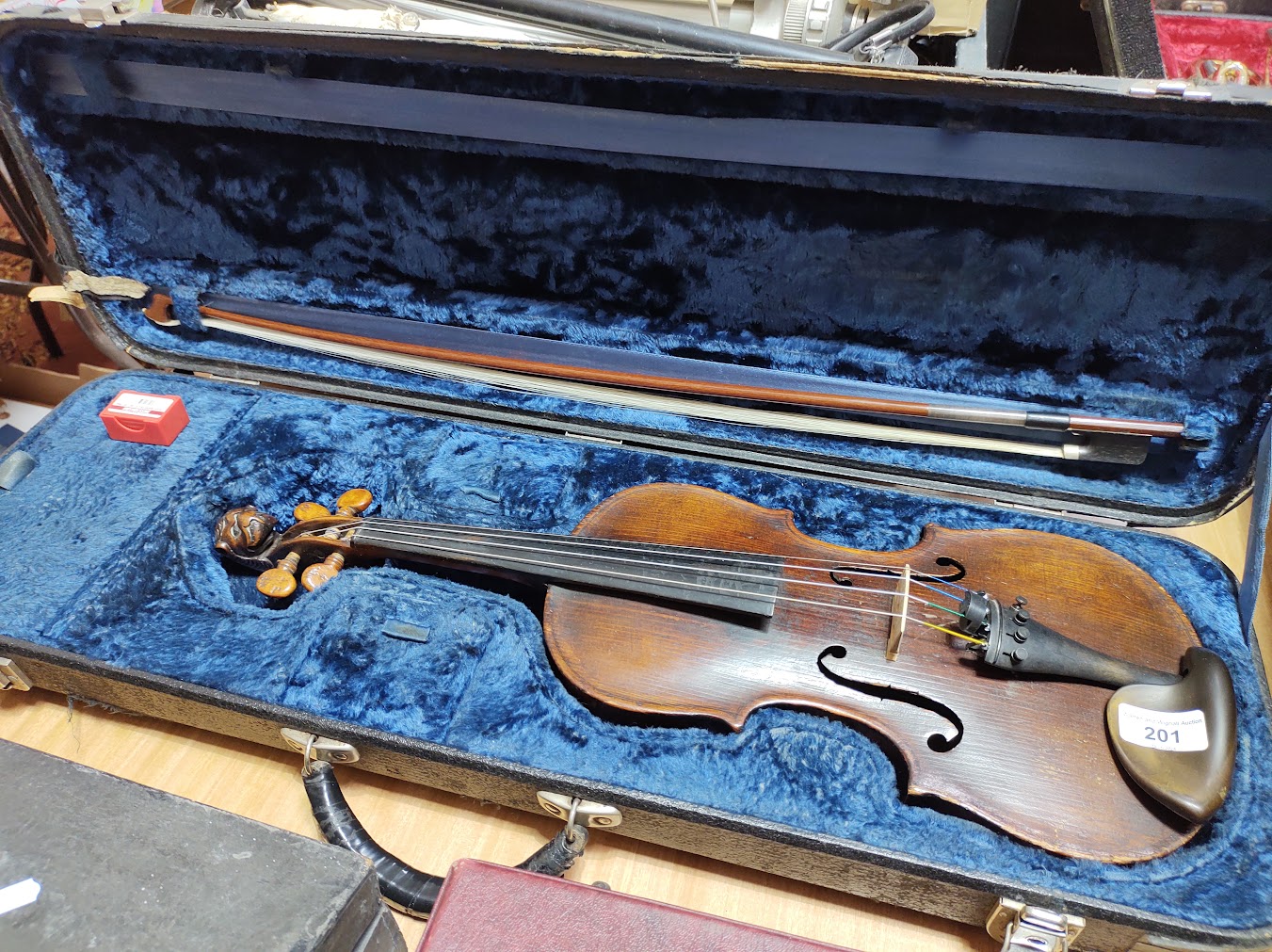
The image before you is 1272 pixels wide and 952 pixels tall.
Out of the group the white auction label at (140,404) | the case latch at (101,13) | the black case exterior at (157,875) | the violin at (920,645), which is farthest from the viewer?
the white auction label at (140,404)

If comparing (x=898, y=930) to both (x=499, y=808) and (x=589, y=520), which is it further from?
(x=589, y=520)

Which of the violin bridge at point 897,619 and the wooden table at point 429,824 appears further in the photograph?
the wooden table at point 429,824

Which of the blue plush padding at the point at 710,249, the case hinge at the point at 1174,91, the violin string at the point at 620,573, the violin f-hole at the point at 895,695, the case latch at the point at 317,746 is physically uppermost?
the case hinge at the point at 1174,91

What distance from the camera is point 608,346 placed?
1.40 metres

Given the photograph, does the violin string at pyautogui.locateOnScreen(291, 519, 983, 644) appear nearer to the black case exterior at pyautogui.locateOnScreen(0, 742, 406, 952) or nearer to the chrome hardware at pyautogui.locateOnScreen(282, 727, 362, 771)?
the chrome hardware at pyautogui.locateOnScreen(282, 727, 362, 771)

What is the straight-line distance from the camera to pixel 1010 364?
49.5 inches

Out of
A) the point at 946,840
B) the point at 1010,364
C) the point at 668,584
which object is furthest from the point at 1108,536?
the point at 668,584

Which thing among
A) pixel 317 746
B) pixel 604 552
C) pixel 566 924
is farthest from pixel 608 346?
pixel 566 924

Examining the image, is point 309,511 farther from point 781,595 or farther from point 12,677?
point 781,595

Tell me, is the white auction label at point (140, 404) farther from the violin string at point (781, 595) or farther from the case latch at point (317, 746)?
the violin string at point (781, 595)

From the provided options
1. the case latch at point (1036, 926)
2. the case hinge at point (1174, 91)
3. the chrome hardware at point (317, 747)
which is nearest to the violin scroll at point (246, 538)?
the chrome hardware at point (317, 747)

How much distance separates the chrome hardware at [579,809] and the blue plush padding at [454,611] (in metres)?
0.04

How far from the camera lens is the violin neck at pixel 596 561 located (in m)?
1.05

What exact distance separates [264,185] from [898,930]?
5.12ft
